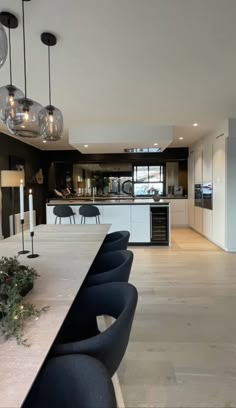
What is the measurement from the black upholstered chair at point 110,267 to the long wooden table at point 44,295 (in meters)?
0.11

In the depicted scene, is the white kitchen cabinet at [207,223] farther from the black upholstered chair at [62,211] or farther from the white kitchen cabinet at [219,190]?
the black upholstered chair at [62,211]

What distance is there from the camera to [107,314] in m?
1.44

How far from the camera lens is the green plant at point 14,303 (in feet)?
3.01

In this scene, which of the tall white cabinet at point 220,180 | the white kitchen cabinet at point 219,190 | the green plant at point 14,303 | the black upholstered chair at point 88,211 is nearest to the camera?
the green plant at point 14,303

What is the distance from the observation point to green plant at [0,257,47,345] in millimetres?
919

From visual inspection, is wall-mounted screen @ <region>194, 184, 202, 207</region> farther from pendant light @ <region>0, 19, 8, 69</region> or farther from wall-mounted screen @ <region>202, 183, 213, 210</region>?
pendant light @ <region>0, 19, 8, 69</region>

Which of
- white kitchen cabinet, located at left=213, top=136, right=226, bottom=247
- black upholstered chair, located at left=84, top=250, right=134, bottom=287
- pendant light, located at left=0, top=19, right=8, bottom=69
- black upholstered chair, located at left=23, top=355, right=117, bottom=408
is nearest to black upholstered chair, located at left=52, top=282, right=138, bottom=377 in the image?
black upholstered chair, located at left=23, top=355, right=117, bottom=408

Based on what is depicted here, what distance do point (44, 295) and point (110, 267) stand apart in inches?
38.1

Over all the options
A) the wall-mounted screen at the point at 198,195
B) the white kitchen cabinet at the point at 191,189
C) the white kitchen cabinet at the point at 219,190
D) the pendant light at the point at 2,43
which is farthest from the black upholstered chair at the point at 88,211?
the pendant light at the point at 2,43

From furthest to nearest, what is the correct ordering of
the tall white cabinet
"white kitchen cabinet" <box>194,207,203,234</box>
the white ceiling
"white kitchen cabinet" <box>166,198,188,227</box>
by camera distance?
"white kitchen cabinet" <box>166,198,188,227</box> → "white kitchen cabinet" <box>194,207,203,234</box> → the tall white cabinet → the white ceiling

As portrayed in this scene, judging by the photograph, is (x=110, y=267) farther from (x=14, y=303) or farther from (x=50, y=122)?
(x=50, y=122)

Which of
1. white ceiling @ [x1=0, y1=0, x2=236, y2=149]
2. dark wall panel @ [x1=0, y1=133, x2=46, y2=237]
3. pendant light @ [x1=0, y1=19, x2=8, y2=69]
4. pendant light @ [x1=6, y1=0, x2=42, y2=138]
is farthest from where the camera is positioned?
dark wall panel @ [x1=0, y1=133, x2=46, y2=237]

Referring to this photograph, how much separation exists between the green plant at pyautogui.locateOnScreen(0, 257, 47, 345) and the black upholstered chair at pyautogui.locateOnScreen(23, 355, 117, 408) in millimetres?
129

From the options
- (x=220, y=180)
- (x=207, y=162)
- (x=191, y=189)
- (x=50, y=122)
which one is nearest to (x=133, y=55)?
(x=50, y=122)
